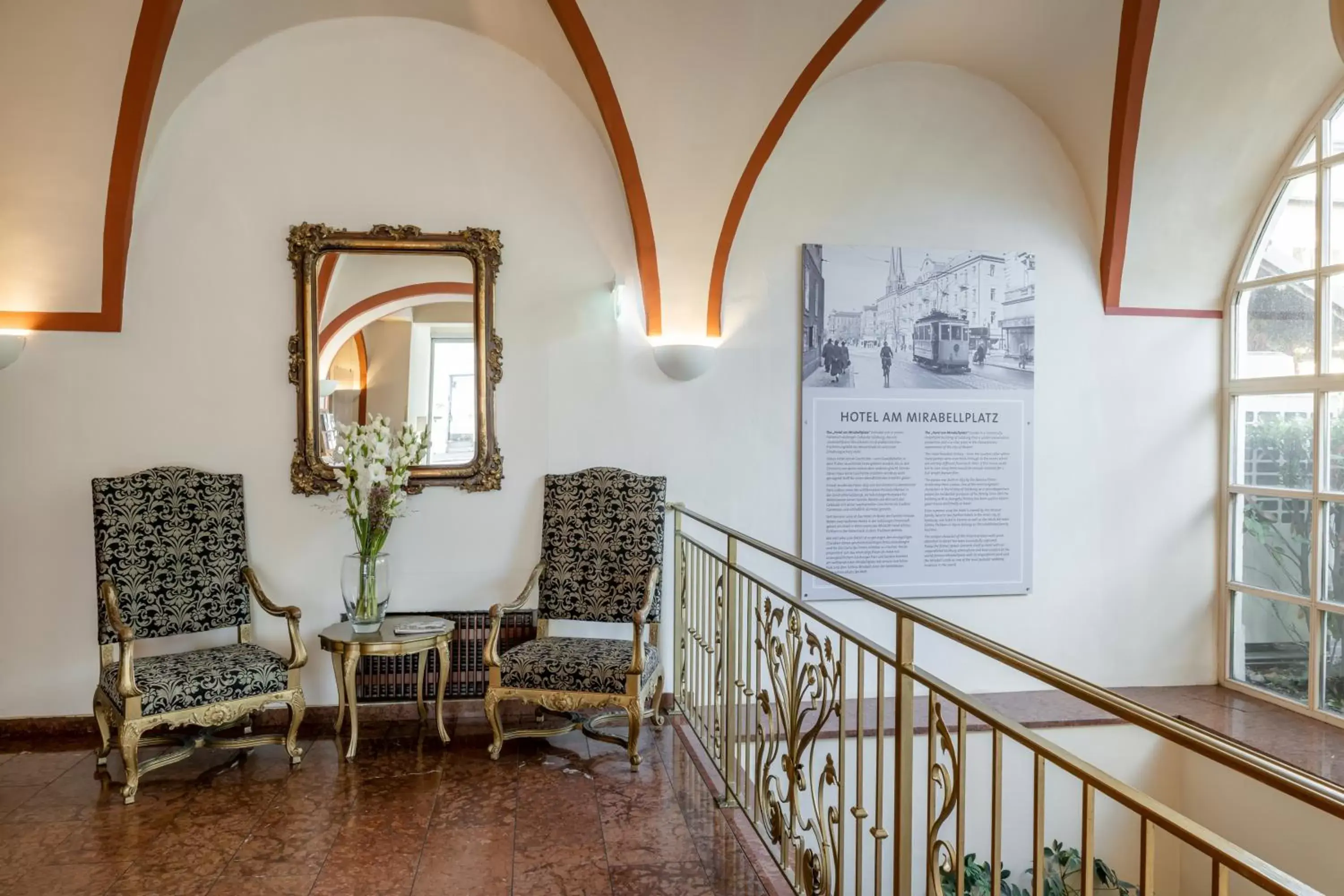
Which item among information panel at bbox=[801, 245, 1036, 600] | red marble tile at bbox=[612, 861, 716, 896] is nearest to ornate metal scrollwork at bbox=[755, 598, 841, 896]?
red marble tile at bbox=[612, 861, 716, 896]

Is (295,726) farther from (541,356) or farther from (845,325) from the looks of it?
(845,325)

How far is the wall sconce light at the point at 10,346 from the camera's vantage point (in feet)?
13.5

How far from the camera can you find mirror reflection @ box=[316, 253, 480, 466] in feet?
14.5

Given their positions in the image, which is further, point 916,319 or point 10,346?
point 916,319

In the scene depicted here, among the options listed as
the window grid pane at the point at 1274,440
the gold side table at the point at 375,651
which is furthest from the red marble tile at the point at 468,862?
the window grid pane at the point at 1274,440

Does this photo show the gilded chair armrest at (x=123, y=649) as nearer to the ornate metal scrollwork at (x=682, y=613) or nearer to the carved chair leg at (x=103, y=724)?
the carved chair leg at (x=103, y=724)

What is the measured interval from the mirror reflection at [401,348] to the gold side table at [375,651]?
0.88m

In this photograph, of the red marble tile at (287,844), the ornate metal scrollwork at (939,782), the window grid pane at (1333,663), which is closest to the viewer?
the ornate metal scrollwork at (939,782)

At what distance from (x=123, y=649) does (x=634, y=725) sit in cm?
205

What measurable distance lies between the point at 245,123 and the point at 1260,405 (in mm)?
5626

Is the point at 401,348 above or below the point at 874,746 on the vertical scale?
above

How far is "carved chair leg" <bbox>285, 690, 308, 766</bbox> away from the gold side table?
192 mm

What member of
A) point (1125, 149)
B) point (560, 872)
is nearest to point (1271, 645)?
Answer: point (1125, 149)

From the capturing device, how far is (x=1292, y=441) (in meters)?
4.79
